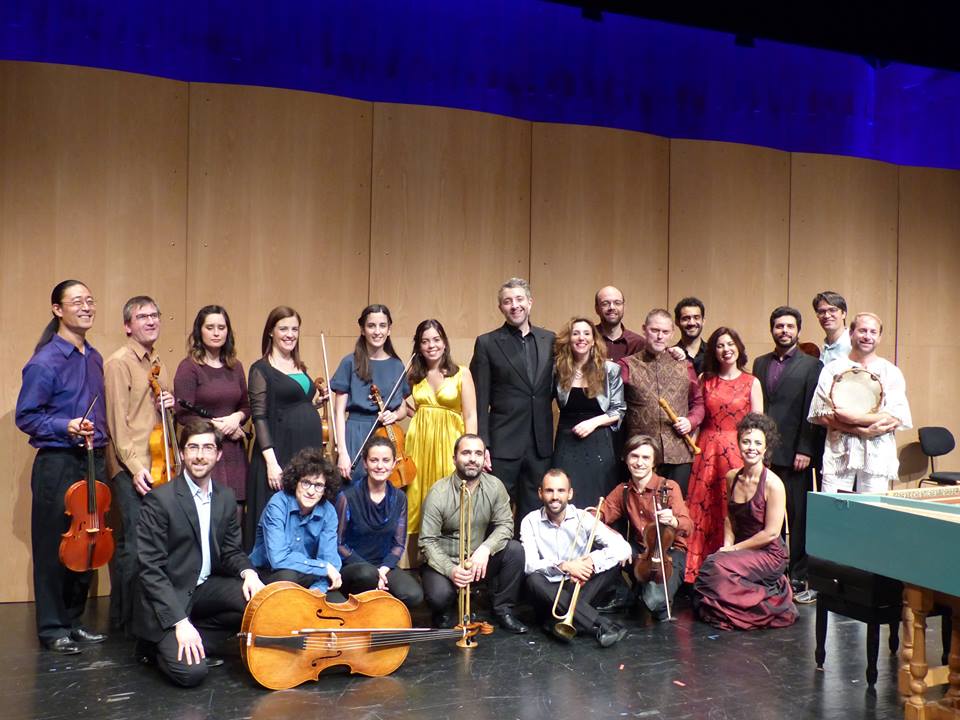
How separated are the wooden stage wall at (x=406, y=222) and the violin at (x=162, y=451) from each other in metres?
0.85

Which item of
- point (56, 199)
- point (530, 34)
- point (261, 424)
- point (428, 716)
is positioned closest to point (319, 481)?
point (261, 424)

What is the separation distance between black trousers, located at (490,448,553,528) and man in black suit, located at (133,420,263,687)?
1359 millimetres

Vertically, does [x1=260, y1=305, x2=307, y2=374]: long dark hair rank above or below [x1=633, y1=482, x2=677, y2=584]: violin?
above

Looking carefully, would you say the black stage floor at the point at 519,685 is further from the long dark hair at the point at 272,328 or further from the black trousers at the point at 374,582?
the long dark hair at the point at 272,328

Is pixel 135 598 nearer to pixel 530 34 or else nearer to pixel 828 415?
pixel 828 415

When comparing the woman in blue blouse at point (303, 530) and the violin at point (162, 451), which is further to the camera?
the violin at point (162, 451)

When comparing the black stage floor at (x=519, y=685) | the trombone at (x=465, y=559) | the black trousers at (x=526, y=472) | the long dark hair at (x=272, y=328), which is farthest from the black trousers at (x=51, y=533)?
the black trousers at (x=526, y=472)

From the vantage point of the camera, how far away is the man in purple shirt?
3.95 meters

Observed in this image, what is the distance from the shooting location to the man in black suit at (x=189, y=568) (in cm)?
353

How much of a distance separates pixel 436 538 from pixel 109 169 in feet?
7.86

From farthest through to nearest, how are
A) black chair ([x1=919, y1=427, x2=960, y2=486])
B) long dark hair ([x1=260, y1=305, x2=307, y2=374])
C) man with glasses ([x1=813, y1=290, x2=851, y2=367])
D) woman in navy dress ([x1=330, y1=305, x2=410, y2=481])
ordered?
black chair ([x1=919, y1=427, x2=960, y2=486]) < man with glasses ([x1=813, y1=290, x2=851, y2=367]) < woman in navy dress ([x1=330, y1=305, x2=410, y2=481]) < long dark hair ([x1=260, y1=305, x2=307, y2=374])

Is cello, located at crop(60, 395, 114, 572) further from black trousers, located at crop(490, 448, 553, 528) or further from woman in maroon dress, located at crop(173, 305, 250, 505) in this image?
black trousers, located at crop(490, 448, 553, 528)

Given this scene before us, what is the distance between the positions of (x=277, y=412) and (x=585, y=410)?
1422mm

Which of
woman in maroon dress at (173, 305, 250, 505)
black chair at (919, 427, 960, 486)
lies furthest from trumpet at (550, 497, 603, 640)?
black chair at (919, 427, 960, 486)
